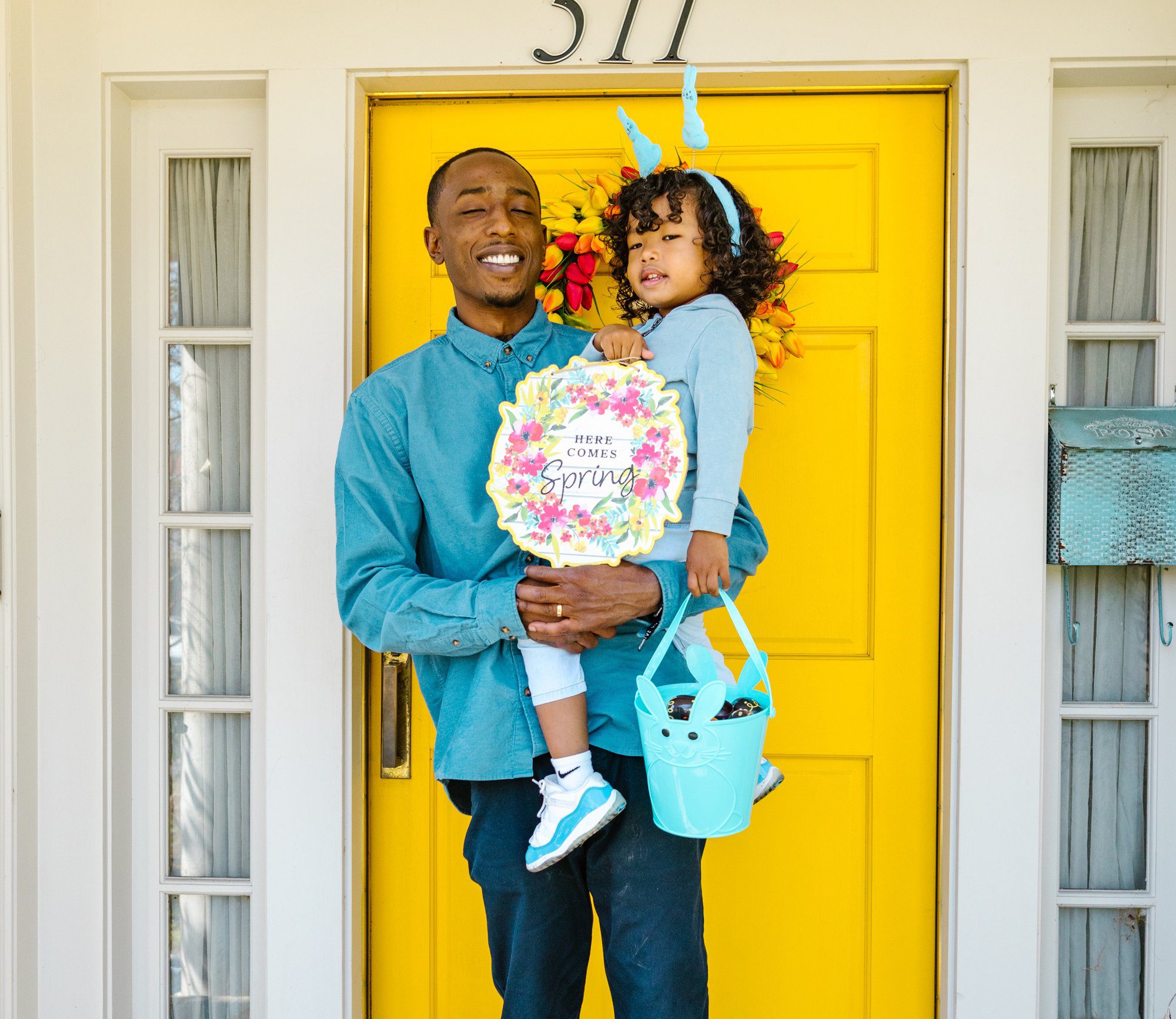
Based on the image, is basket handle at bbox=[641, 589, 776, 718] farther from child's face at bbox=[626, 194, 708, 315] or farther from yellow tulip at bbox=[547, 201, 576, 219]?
yellow tulip at bbox=[547, 201, 576, 219]

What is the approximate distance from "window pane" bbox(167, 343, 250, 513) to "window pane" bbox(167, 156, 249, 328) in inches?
3.4

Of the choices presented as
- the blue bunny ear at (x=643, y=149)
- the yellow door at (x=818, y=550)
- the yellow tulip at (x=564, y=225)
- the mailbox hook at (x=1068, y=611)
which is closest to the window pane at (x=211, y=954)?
the yellow door at (x=818, y=550)

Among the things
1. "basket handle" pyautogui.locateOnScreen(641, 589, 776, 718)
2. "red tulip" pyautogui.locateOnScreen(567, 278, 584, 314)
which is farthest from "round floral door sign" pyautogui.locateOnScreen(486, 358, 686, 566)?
"red tulip" pyautogui.locateOnScreen(567, 278, 584, 314)

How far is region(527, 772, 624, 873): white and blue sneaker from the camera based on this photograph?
145cm

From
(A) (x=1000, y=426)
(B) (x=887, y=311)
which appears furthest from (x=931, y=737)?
(B) (x=887, y=311)

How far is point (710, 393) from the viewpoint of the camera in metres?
1.53

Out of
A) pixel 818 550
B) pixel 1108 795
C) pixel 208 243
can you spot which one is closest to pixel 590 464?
pixel 818 550

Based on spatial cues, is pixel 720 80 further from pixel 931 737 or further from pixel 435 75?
pixel 931 737

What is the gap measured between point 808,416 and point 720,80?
31.2 inches

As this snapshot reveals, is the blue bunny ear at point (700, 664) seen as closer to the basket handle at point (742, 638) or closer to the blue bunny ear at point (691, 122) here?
the basket handle at point (742, 638)

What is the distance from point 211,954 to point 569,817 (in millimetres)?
1417

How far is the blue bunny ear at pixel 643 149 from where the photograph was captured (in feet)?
5.40

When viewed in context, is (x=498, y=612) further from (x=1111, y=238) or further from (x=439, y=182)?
(x=1111, y=238)

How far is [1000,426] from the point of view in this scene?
6.89 ft
